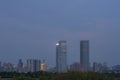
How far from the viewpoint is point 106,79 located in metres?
69.1

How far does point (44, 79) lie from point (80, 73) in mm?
7555

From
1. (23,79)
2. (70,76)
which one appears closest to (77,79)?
(70,76)

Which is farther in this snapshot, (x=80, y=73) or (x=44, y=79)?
(x=80, y=73)

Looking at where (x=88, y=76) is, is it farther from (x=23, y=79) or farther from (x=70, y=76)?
(x=23, y=79)

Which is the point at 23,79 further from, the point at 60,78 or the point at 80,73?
the point at 80,73

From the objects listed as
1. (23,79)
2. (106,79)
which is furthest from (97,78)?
(23,79)

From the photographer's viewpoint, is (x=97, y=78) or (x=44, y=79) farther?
(x=97, y=78)

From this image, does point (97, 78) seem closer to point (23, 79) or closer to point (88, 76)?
point (88, 76)

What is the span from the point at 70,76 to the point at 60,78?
90.0 inches

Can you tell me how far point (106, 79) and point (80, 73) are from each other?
433 cm

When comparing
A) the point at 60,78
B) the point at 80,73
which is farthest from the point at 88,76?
the point at 60,78

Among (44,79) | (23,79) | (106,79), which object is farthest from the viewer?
(106,79)

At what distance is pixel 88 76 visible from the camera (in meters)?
69.8

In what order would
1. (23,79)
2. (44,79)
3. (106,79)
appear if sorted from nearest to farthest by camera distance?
(23,79) < (44,79) < (106,79)
